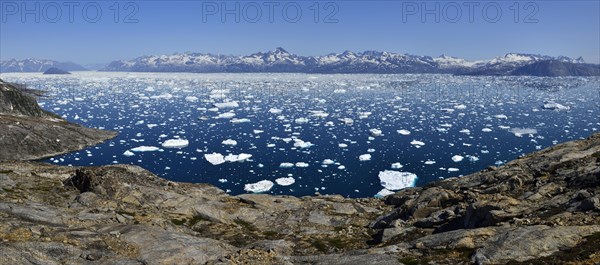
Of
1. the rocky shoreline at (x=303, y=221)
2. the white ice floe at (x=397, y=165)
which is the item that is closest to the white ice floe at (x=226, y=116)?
the white ice floe at (x=397, y=165)

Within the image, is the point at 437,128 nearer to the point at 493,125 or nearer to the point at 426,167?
the point at 493,125

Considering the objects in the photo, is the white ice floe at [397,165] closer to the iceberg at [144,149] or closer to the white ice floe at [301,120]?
the white ice floe at [301,120]

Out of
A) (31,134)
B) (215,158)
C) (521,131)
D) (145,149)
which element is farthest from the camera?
(521,131)

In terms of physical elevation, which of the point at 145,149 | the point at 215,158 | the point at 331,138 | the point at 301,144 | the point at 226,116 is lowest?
the point at 215,158

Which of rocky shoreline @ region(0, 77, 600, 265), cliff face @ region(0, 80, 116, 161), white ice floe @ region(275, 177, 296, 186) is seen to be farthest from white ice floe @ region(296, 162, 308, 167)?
cliff face @ region(0, 80, 116, 161)

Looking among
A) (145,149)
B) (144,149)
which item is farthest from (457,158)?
(144,149)

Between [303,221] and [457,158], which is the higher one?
[303,221]

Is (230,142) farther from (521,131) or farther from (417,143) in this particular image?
(521,131)
